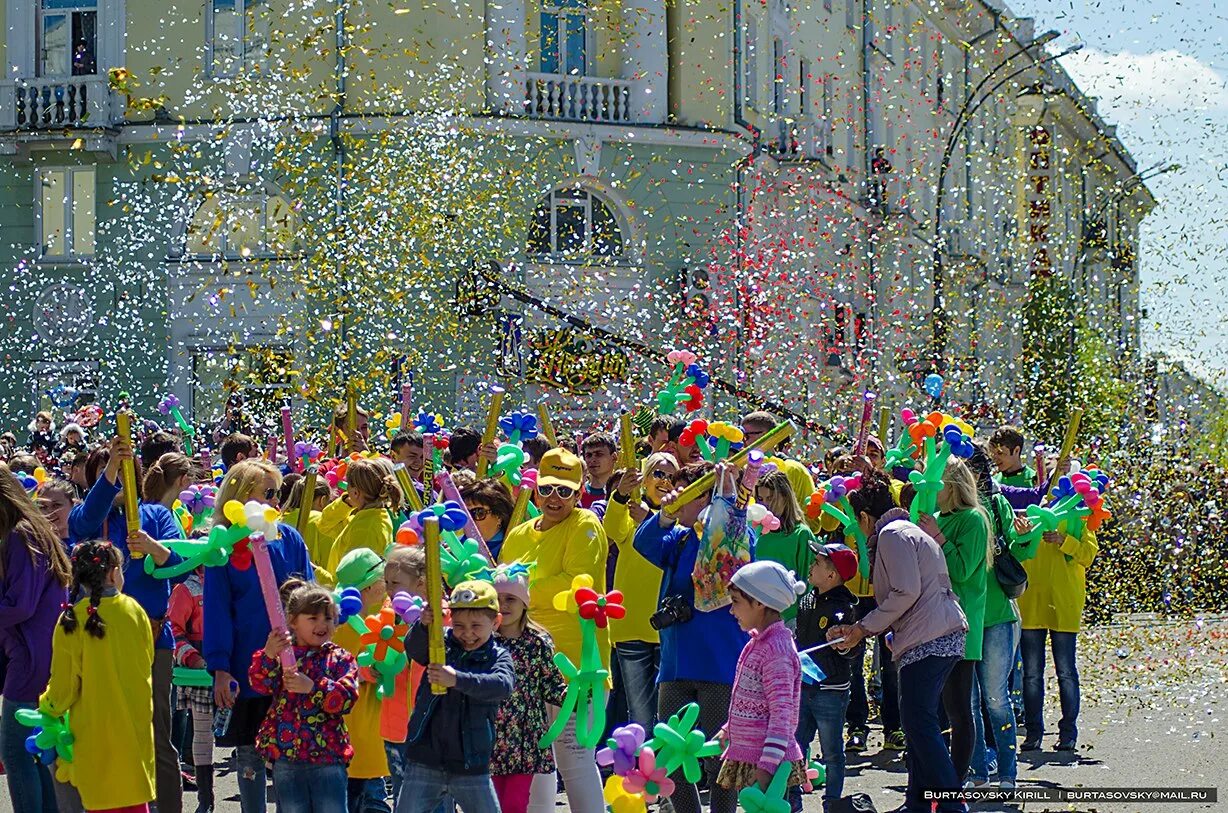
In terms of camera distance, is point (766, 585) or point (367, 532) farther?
point (367, 532)

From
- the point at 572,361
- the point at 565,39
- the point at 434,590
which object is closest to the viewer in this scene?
the point at 434,590

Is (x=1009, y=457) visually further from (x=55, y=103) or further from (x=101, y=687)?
(x=55, y=103)

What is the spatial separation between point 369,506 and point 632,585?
126 centimetres

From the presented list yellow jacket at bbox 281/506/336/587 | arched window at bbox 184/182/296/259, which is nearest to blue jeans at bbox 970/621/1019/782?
yellow jacket at bbox 281/506/336/587

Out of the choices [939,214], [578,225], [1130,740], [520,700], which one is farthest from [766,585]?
[578,225]

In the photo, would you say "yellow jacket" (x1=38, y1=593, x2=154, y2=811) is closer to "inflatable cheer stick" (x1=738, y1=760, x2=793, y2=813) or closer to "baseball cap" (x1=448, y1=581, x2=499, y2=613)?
"baseball cap" (x1=448, y1=581, x2=499, y2=613)

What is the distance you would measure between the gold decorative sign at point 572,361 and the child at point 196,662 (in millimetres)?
13073

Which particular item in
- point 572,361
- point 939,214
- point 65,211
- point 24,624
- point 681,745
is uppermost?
point 65,211

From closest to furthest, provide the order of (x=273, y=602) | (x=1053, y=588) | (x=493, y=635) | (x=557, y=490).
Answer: (x=493, y=635), (x=273, y=602), (x=557, y=490), (x=1053, y=588)

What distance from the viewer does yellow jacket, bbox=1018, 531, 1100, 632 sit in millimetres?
10812

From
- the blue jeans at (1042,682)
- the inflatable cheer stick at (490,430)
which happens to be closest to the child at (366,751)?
the inflatable cheer stick at (490,430)

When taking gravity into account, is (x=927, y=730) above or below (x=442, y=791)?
below

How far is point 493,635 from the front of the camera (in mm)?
6723

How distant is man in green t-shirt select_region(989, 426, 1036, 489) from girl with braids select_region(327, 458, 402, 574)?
3.45 m
